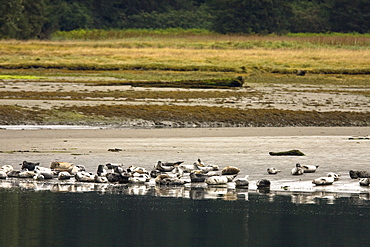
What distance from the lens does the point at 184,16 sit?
3999 inches

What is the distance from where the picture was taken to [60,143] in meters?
15.5

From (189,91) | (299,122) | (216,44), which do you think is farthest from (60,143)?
(216,44)

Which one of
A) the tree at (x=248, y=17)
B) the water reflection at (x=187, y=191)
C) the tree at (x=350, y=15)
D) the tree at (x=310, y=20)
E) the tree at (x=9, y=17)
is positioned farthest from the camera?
the tree at (x=310, y=20)

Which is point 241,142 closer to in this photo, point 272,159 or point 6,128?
point 272,159

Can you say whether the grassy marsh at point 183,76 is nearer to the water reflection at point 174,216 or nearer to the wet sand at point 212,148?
the wet sand at point 212,148

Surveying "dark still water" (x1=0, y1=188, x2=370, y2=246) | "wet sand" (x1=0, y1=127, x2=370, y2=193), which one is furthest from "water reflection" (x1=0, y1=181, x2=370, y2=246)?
"wet sand" (x1=0, y1=127, x2=370, y2=193)

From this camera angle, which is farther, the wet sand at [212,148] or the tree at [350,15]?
the tree at [350,15]

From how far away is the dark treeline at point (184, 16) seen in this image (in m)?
86.5

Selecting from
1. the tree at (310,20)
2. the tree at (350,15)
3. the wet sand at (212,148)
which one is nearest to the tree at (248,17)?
the tree at (310,20)

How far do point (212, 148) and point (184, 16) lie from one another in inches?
3454

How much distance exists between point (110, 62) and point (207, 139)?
28.8 metres

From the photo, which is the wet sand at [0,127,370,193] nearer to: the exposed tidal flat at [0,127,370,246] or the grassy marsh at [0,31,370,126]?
the exposed tidal flat at [0,127,370,246]

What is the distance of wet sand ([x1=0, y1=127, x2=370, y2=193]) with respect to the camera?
12.3 metres

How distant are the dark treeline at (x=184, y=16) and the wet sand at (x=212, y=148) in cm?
6406
